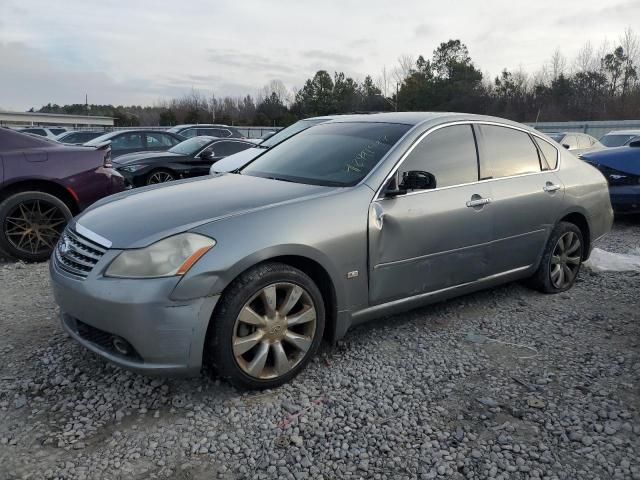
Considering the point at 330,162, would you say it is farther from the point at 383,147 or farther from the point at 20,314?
the point at 20,314

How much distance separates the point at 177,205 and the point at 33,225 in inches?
137

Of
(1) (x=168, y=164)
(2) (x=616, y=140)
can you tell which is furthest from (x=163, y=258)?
(2) (x=616, y=140)

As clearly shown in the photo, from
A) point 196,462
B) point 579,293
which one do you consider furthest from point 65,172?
point 579,293

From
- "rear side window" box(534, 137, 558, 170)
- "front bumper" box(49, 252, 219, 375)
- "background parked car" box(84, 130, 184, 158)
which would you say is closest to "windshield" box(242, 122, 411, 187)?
"front bumper" box(49, 252, 219, 375)

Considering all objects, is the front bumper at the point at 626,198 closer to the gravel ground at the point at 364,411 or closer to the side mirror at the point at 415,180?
the gravel ground at the point at 364,411

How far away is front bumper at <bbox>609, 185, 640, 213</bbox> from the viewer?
7684mm

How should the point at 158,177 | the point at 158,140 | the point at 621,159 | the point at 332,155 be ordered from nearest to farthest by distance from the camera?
the point at 332,155
the point at 621,159
the point at 158,177
the point at 158,140

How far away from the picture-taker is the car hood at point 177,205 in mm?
2865

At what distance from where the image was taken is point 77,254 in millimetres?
3041

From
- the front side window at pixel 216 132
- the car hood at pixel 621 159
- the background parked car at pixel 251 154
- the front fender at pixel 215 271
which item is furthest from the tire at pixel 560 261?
the front side window at pixel 216 132

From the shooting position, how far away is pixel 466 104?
170 ft

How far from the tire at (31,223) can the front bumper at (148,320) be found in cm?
345

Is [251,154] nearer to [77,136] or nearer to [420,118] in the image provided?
[420,118]

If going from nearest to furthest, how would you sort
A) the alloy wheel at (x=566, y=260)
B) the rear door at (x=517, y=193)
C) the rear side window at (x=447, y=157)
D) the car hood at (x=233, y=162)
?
the rear side window at (x=447, y=157) < the rear door at (x=517, y=193) < the alloy wheel at (x=566, y=260) < the car hood at (x=233, y=162)
